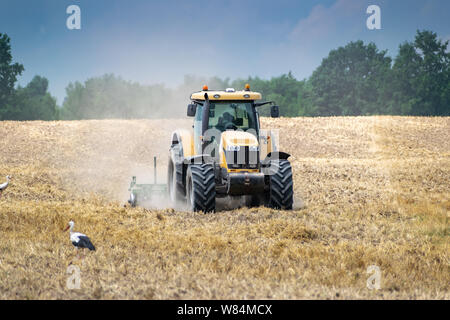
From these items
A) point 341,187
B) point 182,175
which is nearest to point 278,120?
point 341,187

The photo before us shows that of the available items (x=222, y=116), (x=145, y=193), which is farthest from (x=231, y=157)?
(x=145, y=193)

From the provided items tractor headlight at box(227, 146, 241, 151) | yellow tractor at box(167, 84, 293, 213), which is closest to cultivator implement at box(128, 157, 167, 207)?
yellow tractor at box(167, 84, 293, 213)

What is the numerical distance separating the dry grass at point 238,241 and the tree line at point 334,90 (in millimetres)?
39109

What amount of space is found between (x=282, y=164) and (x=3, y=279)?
20.6ft

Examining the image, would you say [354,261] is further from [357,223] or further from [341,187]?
[341,187]

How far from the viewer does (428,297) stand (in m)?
6.45

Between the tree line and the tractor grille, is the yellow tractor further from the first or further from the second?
the tree line

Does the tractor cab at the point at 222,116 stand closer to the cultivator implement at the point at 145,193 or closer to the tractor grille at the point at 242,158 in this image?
the tractor grille at the point at 242,158

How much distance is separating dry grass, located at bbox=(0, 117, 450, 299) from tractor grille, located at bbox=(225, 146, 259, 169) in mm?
1003

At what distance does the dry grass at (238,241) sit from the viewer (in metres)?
6.77

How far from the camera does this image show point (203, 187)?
36.8ft

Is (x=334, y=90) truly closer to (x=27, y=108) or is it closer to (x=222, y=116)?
(x=27, y=108)

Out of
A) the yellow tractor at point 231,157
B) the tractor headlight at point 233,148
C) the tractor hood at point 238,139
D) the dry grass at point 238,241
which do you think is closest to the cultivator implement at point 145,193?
the dry grass at point 238,241

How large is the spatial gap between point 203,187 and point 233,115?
6.29ft
